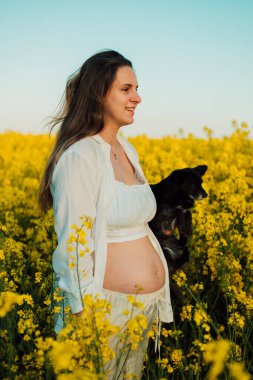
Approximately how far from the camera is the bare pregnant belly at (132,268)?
2400 millimetres

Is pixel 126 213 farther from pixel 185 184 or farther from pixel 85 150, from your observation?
pixel 185 184

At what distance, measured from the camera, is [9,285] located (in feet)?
9.61

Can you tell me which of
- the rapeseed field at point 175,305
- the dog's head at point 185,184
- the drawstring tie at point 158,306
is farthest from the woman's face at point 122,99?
the drawstring tie at point 158,306

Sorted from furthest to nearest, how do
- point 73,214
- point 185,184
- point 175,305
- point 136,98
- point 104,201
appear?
1. point 175,305
2. point 185,184
3. point 136,98
4. point 104,201
5. point 73,214

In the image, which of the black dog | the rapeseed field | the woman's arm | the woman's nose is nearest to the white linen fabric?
the woman's arm

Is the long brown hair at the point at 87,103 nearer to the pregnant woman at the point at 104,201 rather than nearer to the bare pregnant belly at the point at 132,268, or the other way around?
the pregnant woman at the point at 104,201

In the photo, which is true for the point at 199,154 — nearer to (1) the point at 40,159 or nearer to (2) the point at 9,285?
(1) the point at 40,159

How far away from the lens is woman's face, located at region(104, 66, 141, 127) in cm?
254

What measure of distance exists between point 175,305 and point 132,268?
4.95 feet

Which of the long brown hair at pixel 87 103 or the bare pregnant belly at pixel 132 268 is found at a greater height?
the long brown hair at pixel 87 103

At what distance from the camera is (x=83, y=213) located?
7.54ft

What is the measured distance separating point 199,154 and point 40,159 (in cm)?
337

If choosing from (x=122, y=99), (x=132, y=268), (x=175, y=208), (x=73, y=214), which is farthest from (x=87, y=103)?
(x=175, y=208)

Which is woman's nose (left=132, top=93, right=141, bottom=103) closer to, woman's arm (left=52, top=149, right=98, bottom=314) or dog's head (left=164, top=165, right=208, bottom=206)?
woman's arm (left=52, top=149, right=98, bottom=314)
